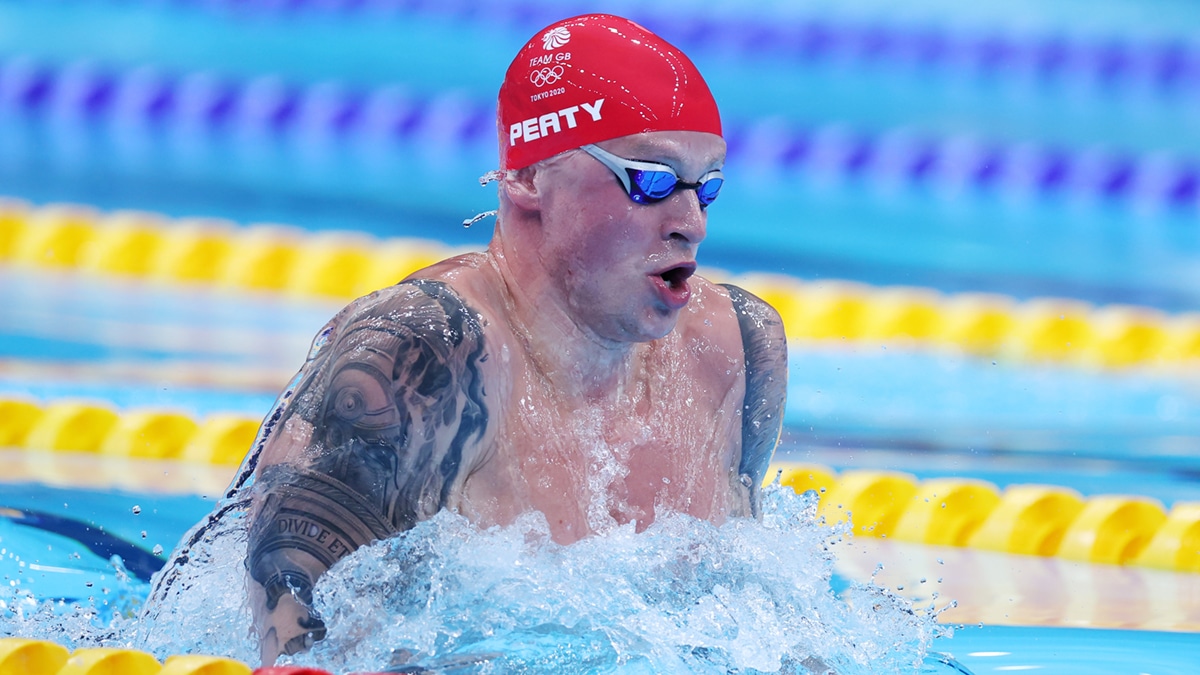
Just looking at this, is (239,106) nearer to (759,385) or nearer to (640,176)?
(759,385)

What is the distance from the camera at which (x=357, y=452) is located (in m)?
2.03

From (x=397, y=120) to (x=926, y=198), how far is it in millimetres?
2983

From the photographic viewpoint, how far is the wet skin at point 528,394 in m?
2.03

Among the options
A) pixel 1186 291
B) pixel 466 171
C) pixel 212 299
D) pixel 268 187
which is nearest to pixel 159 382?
pixel 212 299

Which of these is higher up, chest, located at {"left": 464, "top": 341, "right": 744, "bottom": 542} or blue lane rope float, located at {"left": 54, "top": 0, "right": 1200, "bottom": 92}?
blue lane rope float, located at {"left": 54, "top": 0, "right": 1200, "bottom": 92}

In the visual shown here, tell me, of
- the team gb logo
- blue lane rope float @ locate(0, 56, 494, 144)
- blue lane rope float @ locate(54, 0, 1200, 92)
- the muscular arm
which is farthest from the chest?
blue lane rope float @ locate(54, 0, 1200, 92)

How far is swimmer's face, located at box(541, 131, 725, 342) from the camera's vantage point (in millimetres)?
2209

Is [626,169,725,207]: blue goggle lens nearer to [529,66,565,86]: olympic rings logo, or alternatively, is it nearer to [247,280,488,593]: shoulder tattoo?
[529,66,565,86]: olympic rings logo

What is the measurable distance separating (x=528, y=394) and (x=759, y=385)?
0.49m

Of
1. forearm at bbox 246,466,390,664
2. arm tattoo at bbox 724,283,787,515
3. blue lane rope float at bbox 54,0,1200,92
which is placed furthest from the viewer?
blue lane rope float at bbox 54,0,1200,92

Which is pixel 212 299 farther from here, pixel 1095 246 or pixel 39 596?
pixel 1095 246

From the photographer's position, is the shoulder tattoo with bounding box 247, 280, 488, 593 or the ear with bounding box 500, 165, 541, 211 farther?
the ear with bounding box 500, 165, 541, 211

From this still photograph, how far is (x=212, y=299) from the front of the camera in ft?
18.7

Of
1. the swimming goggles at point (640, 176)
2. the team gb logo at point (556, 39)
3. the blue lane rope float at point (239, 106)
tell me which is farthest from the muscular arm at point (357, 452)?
the blue lane rope float at point (239, 106)
